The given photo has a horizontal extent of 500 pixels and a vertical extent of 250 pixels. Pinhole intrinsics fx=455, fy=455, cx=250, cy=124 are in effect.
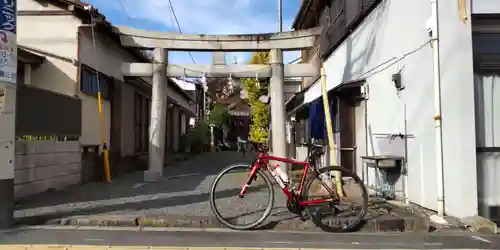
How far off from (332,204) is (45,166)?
6156mm

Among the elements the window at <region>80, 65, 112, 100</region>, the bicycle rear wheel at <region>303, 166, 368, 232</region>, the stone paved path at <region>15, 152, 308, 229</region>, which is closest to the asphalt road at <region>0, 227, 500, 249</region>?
the bicycle rear wheel at <region>303, 166, 368, 232</region>

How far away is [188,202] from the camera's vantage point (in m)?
8.82

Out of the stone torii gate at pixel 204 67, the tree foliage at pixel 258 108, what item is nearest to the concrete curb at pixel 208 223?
the stone torii gate at pixel 204 67

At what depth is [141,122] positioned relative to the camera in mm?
18078

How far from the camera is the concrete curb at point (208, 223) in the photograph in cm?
681

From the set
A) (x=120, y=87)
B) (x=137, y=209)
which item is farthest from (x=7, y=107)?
(x=120, y=87)

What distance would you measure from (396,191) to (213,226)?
3704 mm

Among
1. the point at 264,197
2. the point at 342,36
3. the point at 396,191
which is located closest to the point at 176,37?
the point at 342,36

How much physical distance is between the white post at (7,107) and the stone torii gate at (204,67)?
6.21 m

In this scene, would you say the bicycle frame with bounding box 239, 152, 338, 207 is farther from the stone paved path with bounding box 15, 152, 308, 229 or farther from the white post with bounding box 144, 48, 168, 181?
the white post with bounding box 144, 48, 168, 181

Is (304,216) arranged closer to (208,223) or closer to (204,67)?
(208,223)

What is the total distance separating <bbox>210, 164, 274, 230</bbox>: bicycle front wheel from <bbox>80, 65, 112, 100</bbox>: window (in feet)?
17.9

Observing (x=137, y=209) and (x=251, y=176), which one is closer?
(x=251, y=176)

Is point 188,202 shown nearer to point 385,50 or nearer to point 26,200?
point 26,200
